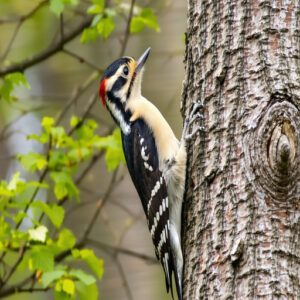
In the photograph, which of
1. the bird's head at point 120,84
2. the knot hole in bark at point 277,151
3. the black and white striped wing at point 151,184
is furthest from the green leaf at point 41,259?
the knot hole in bark at point 277,151

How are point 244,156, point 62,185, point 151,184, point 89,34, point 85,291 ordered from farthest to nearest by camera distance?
1. point 89,34
2. point 62,185
3. point 85,291
4. point 151,184
5. point 244,156

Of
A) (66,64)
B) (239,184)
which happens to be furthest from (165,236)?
(66,64)

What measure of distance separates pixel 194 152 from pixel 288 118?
2.27 feet

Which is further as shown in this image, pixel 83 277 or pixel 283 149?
pixel 83 277

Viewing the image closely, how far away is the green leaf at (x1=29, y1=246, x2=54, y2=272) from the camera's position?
503cm

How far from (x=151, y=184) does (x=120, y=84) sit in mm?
794

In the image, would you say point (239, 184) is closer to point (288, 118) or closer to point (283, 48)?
point (288, 118)

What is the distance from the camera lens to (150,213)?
15.6 ft

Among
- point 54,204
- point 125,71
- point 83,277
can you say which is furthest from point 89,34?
point 83,277

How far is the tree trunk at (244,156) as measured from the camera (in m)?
3.71

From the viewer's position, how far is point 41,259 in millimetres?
5066

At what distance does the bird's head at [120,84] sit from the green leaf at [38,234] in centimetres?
83

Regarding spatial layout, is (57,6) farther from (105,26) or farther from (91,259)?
(91,259)

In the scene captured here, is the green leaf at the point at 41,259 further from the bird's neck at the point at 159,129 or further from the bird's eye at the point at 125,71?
the bird's eye at the point at 125,71
